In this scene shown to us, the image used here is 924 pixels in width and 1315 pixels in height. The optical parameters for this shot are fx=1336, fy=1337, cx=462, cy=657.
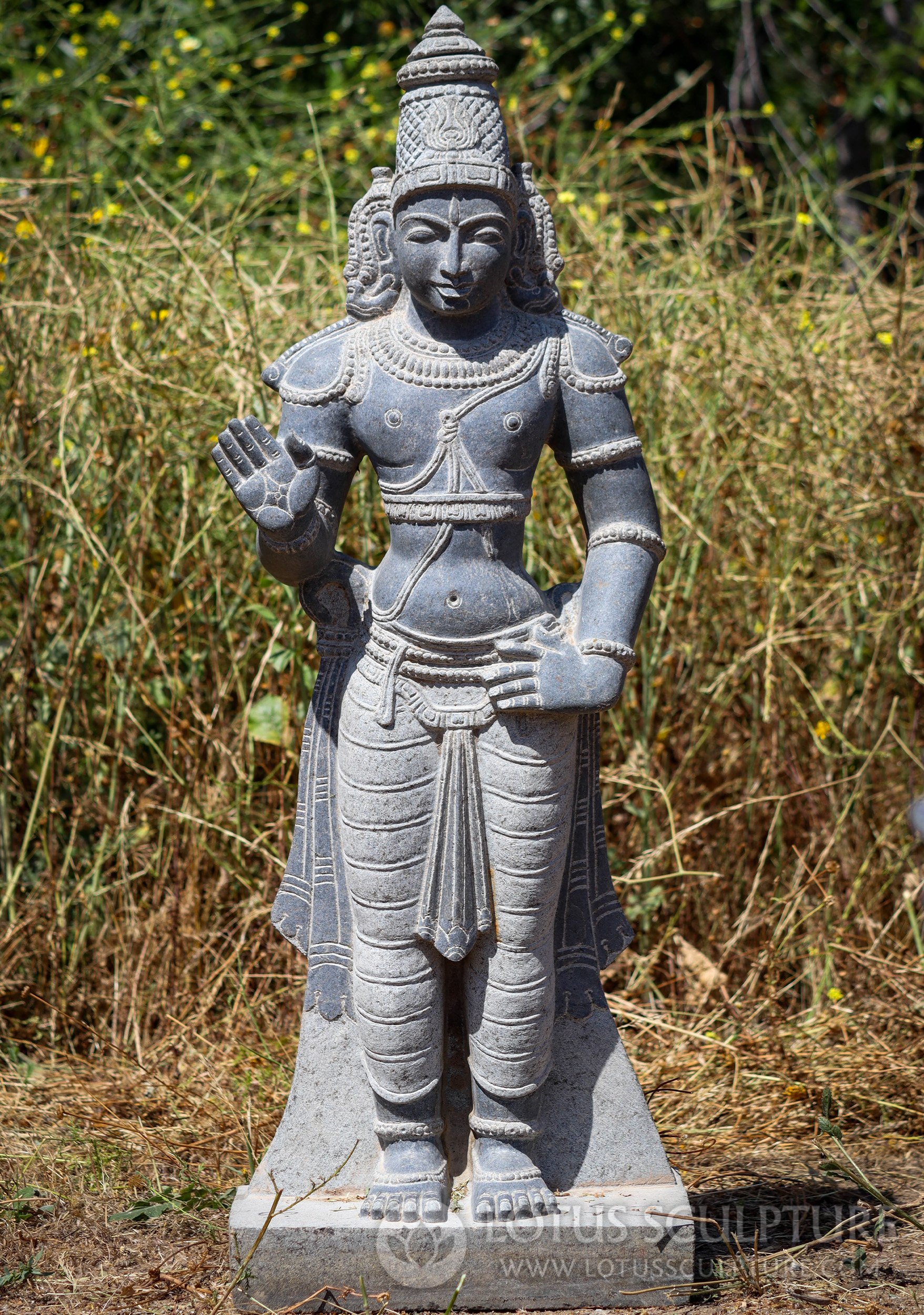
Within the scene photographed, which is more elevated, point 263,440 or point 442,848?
point 263,440

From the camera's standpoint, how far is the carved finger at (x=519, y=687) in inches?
96.3

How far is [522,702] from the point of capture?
2.44m

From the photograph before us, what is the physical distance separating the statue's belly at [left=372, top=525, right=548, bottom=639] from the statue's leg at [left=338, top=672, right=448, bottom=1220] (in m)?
0.18

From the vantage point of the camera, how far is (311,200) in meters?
6.04

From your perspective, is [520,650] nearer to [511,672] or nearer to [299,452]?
[511,672]

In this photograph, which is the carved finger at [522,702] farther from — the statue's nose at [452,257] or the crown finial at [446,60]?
the crown finial at [446,60]

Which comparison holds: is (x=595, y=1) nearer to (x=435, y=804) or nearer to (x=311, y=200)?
(x=311, y=200)

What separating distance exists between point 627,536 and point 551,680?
0.33 metres

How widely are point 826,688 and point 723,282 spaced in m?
1.34

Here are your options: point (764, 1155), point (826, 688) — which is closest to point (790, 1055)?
point (764, 1155)

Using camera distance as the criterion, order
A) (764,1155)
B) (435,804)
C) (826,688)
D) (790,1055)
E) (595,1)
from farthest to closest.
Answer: (595,1)
(826,688)
(790,1055)
(764,1155)
(435,804)

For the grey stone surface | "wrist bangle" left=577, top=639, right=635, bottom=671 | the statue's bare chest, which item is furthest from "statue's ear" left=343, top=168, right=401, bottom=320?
the grey stone surface

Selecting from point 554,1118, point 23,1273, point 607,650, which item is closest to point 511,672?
point 607,650

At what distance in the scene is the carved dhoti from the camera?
98.7 inches
